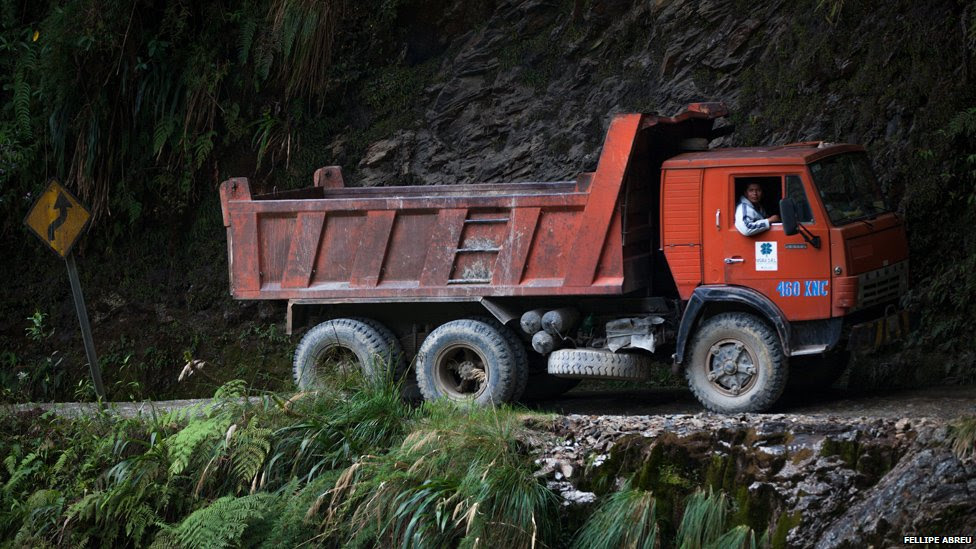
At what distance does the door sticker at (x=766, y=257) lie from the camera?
856 centimetres

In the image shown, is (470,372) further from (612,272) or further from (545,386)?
(612,272)

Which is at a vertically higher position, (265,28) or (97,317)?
(265,28)

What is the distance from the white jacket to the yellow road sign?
582 centimetres

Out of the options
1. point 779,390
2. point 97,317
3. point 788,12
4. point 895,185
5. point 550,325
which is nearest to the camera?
point 779,390

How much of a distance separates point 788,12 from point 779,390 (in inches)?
203

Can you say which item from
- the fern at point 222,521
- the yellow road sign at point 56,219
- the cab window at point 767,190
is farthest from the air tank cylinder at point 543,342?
the yellow road sign at point 56,219

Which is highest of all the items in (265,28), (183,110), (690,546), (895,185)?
(265,28)

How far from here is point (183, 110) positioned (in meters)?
13.9

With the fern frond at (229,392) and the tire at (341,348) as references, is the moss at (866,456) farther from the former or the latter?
the fern frond at (229,392)

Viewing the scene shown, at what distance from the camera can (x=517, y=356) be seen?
942cm

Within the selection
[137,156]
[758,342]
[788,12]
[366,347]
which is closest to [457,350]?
[366,347]

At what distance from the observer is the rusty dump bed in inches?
353

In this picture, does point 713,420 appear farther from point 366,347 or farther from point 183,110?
point 183,110

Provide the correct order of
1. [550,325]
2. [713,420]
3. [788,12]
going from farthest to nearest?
[788,12]
[550,325]
[713,420]
